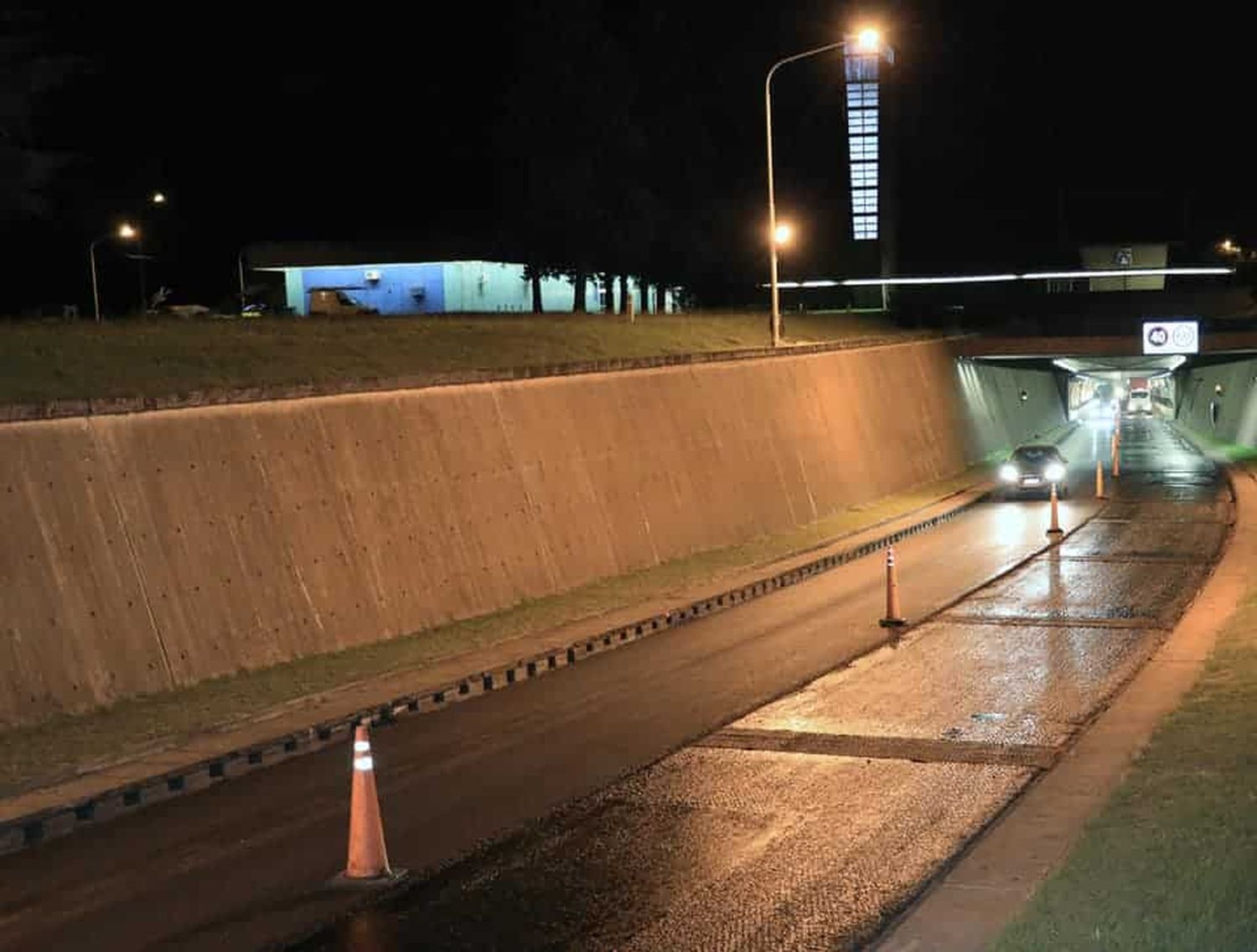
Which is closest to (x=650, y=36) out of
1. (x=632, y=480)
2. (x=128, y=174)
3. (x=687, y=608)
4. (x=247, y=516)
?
(x=128, y=174)

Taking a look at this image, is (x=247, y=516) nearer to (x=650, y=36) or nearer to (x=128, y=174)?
(x=650, y=36)

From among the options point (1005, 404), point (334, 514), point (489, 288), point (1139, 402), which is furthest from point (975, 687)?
point (1139, 402)

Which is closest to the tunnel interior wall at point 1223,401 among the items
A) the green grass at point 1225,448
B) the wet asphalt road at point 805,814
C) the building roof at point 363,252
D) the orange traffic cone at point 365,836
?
the green grass at point 1225,448

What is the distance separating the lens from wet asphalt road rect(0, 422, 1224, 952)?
365 inches

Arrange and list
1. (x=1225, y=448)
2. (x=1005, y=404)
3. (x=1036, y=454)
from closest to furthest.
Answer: (x=1036, y=454) → (x=1225, y=448) → (x=1005, y=404)

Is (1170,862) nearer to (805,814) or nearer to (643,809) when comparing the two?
(805,814)

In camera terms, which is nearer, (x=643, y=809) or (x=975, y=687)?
(x=643, y=809)

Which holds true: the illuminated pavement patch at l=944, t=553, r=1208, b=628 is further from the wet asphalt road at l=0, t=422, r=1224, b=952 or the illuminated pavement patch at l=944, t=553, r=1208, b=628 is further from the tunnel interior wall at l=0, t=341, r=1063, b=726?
the tunnel interior wall at l=0, t=341, r=1063, b=726

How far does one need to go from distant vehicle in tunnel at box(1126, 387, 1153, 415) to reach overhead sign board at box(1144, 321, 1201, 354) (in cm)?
5801

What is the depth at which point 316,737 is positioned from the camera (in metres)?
14.8

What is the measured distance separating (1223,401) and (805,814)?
71996mm

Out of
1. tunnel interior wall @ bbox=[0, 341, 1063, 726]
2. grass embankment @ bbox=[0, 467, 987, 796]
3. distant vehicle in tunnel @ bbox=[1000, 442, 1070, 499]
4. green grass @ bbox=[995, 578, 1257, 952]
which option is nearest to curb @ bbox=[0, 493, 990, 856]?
grass embankment @ bbox=[0, 467, 987, 796]

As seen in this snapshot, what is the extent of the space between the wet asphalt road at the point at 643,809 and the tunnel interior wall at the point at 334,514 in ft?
9.92

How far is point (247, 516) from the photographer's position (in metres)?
18.3
